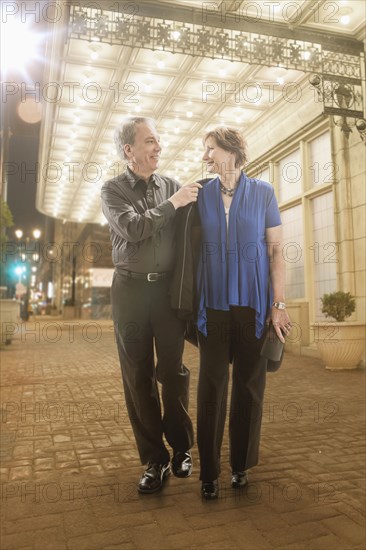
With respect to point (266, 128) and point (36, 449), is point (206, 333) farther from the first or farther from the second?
point (266, 128)

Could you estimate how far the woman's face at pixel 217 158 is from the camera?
2.63 m

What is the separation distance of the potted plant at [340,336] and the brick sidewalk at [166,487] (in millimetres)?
2627

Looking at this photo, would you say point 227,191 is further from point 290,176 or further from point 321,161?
point 290,176

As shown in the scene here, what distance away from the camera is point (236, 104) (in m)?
12.2

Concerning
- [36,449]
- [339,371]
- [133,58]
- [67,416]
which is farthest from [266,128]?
[36,449]

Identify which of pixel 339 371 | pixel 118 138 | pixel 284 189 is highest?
pixel 284 189

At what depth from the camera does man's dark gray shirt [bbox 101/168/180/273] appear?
2500 millimetres

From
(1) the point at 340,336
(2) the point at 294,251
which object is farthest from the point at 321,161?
(1) the point at 340,336

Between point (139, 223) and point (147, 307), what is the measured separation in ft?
1.68

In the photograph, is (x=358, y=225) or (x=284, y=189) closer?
(x=358, y=225)

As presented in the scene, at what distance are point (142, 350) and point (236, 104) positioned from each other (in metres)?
10.8

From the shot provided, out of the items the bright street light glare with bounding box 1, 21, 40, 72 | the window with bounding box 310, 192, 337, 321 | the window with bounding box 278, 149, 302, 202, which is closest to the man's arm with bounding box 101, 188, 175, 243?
the bright street light glare with bounding box 1, 21, 40, 72

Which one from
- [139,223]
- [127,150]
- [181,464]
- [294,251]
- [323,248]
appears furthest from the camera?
[294,251]

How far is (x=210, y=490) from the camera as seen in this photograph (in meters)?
2.70
